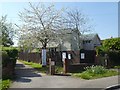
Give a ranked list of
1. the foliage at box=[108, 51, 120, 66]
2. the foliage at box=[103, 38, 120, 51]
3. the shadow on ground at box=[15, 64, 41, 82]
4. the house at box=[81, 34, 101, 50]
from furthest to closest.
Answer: the house at box=[81, 34, 101, 50] < the foliage at box=[103, 38, 120, 51] < the foliage at box=[108, 51, 120, 66] < the shadow on ground at box=[15, 64, 41, 82]

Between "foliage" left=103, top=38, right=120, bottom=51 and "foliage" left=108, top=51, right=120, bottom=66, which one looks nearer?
"foliage" left=108, top=51, right=120, bottom=66

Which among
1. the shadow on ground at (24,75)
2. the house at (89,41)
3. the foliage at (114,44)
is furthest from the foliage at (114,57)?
the house at (89,41)

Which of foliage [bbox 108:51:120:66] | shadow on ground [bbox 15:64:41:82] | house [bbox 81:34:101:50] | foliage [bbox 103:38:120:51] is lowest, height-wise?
shadow on ground [bbox 15:64:41:82]

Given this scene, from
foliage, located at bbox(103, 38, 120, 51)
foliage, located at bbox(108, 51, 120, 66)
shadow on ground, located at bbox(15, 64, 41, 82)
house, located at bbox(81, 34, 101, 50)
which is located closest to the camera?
shadow on ground, located at bbox(15, 64, 41, 82)

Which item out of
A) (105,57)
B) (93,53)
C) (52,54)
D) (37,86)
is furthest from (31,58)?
(37,86)

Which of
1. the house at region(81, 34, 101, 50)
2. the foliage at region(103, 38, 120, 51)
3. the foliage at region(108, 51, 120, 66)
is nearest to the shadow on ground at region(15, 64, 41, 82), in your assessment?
the foliage at region(108, 51, 120, 66)

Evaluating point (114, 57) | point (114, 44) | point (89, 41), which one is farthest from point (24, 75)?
point (89, 41)

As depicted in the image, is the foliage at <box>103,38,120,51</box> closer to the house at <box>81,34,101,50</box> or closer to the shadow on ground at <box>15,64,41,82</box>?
the shadow on ground at <box>15,64,41,82</box>

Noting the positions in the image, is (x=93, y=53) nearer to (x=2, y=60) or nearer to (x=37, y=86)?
(x=2, y=60)

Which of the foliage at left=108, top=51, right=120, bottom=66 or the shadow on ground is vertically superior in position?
the foliage at left=108, top=51, right=120, bottom=66

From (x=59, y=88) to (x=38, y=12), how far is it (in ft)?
77.6

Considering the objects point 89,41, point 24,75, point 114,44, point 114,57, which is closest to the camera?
point 24,75

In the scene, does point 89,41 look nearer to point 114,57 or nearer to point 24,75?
point 114,57

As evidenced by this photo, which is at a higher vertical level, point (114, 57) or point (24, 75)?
point (114, 57)
